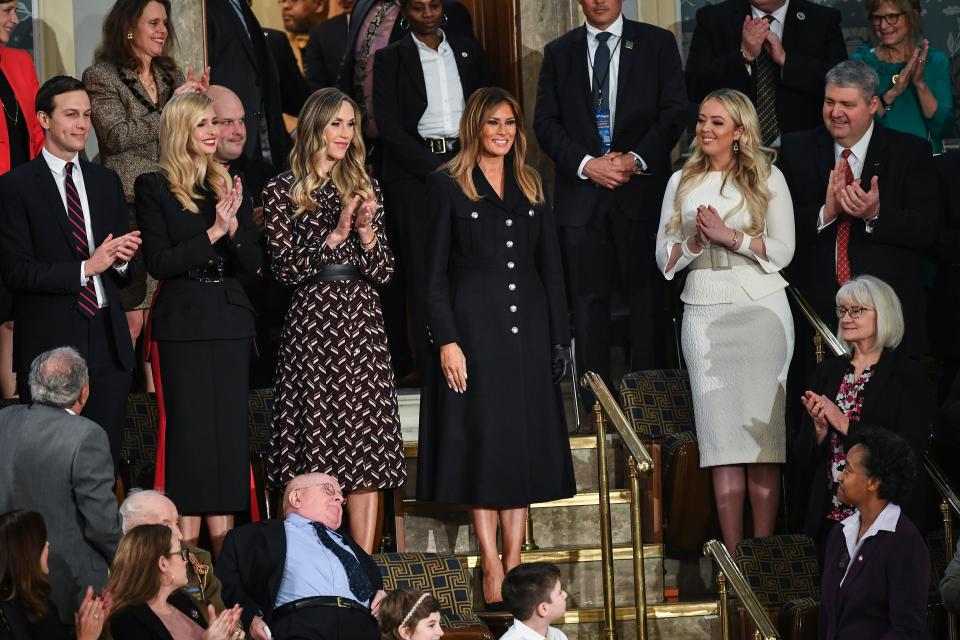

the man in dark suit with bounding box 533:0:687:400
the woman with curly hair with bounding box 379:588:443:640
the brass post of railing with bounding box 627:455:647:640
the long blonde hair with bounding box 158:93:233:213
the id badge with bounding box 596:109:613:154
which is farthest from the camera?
the id badge with bounding box 596:109:613:154

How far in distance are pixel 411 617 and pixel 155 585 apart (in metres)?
0.77

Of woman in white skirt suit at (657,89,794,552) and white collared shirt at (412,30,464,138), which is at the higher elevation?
white collared shirt at (412,30,464,138)

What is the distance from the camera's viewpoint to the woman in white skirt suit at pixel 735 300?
267 inches

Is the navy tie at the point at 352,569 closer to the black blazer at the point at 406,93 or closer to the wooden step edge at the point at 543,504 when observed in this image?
the wooden step edge at the point at 543,504

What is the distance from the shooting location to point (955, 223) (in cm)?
765

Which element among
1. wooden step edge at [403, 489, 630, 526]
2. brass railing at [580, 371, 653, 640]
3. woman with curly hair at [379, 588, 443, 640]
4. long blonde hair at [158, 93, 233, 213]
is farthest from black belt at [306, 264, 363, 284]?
woman with curly hair at [379, 588, 443, 640]

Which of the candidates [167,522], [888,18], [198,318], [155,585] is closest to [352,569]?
[167,522]

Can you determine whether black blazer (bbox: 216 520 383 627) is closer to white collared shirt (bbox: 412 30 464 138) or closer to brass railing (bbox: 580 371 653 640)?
brass railing (bbox: 580 371 653 640)

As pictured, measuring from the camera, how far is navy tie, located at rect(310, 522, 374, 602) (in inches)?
222

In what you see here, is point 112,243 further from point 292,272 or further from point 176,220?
point 292,272

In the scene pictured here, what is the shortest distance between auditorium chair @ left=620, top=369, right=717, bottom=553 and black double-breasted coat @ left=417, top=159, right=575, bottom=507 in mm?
484

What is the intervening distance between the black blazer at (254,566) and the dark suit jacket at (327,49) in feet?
13.5

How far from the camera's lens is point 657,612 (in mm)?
6465

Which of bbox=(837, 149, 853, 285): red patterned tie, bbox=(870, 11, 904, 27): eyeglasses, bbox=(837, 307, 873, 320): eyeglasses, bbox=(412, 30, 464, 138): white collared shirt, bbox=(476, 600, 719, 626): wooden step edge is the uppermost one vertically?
bbox=(870, 11, 904, 27): eyeglasses
